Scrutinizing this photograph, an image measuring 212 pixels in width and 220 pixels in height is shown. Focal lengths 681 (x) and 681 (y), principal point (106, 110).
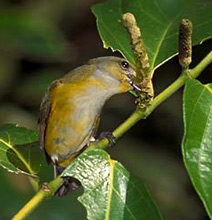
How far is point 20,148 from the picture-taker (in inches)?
85.6

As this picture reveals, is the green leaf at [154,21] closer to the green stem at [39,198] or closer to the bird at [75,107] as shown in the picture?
the bird at [75,107]

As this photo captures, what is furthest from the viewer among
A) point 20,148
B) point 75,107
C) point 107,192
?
point 75,107

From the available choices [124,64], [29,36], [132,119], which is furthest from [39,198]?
[29,36]

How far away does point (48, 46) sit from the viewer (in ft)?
14.3

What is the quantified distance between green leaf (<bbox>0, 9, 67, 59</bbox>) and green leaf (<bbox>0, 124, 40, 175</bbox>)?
213 cm

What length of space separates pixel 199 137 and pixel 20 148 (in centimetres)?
71

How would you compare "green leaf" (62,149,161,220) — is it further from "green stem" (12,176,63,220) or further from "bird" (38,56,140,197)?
"bird" (38,56,140,197)

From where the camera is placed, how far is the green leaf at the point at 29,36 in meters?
4.37

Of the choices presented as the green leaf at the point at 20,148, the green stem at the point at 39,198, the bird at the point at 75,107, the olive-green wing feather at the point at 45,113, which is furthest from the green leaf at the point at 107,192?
the olive-green wing feather at the point at 45,113

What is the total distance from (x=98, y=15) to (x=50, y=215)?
1580mm

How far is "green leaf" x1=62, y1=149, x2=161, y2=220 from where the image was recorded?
5.77 feet

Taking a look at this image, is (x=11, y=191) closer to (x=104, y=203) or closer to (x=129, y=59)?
(x=129, y=59)

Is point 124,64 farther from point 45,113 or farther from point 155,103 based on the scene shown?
point 155,103

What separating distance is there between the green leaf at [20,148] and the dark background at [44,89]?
1336 millimetres
